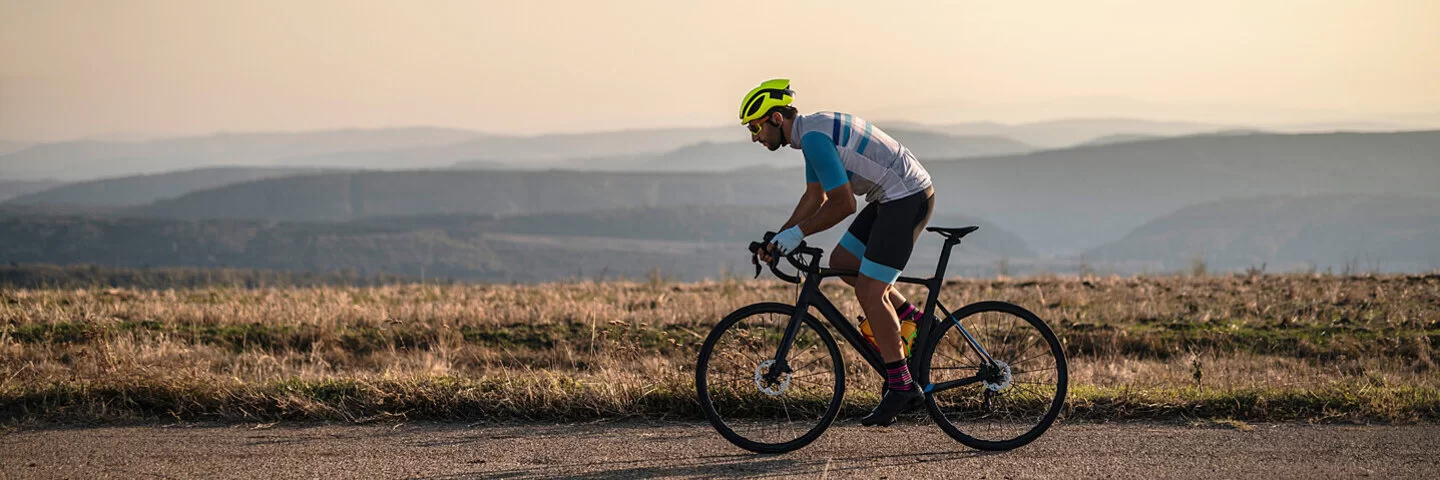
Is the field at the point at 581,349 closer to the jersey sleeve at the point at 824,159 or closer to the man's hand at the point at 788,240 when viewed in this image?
the man's hand at the point at 788,240

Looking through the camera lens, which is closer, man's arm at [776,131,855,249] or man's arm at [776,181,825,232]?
man's arm at [776,131,855,249]

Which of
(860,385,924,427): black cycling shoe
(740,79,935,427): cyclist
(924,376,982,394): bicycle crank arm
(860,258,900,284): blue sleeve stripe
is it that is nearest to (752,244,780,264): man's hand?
(740,79,935,427): cyclist

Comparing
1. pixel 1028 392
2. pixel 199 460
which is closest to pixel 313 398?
pixel 199 460

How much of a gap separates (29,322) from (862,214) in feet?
31.7

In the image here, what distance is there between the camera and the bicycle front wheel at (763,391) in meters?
6.43

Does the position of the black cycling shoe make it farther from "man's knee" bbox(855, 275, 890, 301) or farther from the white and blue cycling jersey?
the white and blue cycling jersey

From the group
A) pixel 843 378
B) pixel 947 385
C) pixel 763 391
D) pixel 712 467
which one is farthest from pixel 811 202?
pixel 712 467

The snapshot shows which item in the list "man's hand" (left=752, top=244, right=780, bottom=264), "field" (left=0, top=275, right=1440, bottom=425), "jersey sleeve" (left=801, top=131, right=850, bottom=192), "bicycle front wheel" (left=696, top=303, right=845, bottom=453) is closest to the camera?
"jersey sleeve" (left=801, top=131, right=850, bottom=192)

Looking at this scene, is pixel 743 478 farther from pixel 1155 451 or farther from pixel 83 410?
pixel 83 410

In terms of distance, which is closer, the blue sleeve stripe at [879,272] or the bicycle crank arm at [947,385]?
the blue sleeve stripe at [879,272]

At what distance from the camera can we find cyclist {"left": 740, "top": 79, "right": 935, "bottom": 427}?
6.15 meters

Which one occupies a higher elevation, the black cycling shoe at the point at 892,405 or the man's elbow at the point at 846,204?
the man's elbow at the point at 846,204

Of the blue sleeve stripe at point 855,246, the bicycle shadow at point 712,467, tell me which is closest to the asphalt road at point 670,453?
the bicycle shadow at point 712,467

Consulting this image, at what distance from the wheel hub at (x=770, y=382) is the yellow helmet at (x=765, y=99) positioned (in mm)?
1334
